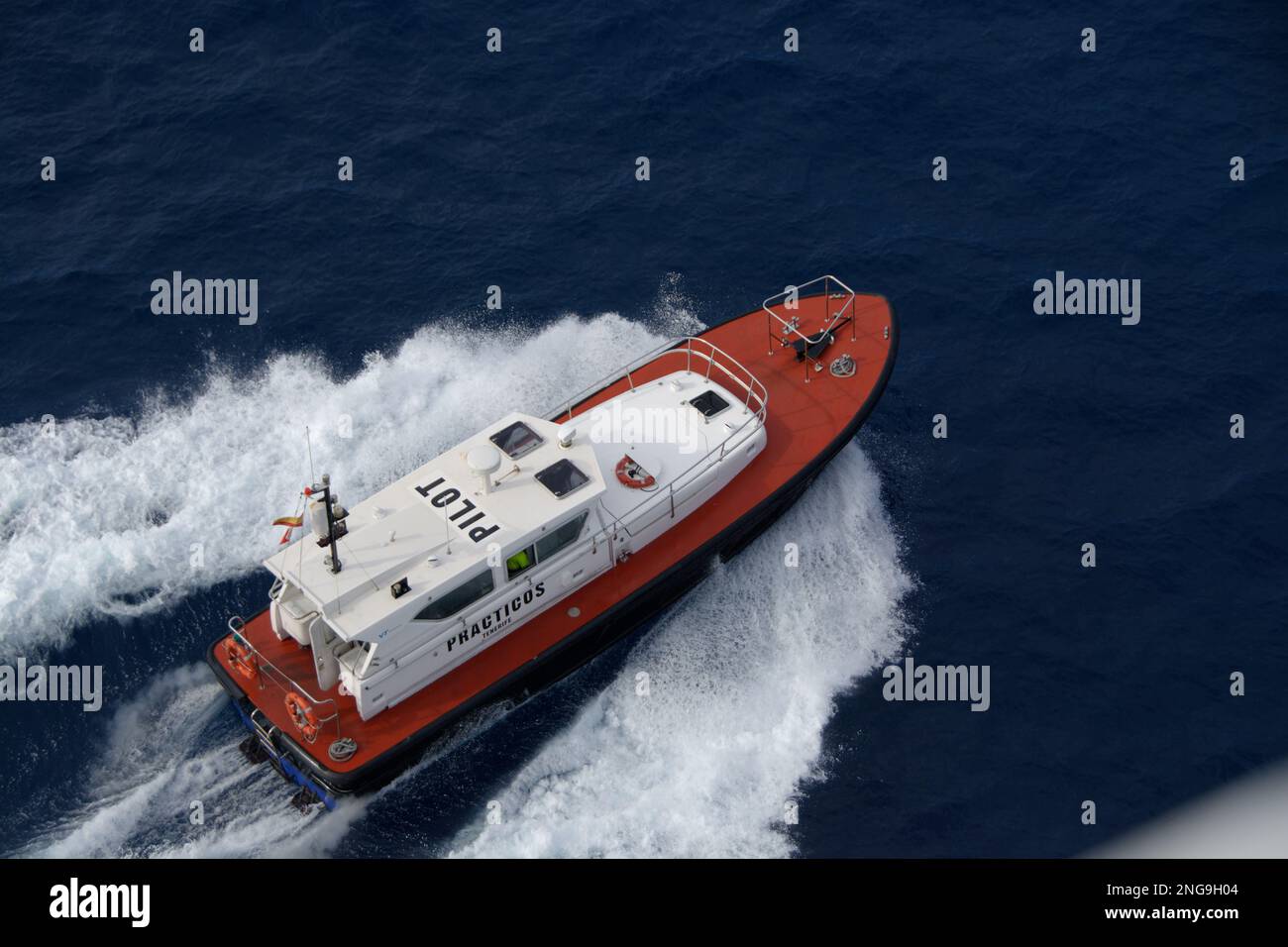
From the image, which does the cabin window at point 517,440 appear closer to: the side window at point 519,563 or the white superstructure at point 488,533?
the white superstructure at point 488,533

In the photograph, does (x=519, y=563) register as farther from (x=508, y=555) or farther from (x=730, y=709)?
(x=730, y=709)

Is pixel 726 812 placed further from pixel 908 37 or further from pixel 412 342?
pixel 908 37

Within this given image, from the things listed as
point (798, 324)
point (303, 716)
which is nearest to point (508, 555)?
point (303, 716)

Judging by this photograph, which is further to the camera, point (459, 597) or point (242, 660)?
point (242, 660)

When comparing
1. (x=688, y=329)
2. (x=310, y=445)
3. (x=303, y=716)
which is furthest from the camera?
(x=688, y=329)

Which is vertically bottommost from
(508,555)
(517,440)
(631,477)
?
(508,555)
